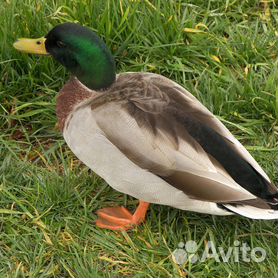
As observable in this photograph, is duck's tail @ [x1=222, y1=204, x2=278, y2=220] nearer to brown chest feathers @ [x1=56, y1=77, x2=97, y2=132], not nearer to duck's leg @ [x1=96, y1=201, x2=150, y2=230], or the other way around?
duck's leg @ [x1=96, y1=201, x2=150, y2=230]

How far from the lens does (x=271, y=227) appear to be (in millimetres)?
3410

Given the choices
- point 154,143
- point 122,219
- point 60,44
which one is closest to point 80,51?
point 60,44

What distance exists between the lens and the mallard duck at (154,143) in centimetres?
310

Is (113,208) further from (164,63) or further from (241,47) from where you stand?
(241,47)

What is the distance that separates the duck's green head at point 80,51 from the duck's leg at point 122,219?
A: 2.09 ft

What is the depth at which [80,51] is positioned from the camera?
3318mm

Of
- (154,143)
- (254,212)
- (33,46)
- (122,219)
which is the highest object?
(33,46)

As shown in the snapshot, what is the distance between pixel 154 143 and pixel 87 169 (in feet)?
2.35

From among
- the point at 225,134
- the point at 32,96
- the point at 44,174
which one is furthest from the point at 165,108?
the point at 32,96

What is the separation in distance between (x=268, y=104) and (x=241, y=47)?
478 millimetres

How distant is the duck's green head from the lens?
3293 millimetres

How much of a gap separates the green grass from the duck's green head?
0.51 metres

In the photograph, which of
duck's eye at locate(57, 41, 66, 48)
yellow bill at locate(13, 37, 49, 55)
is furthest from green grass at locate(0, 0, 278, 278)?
duck's eye at locate(57, 41, 66, 48)

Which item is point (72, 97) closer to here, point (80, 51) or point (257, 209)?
point (80, 51)
